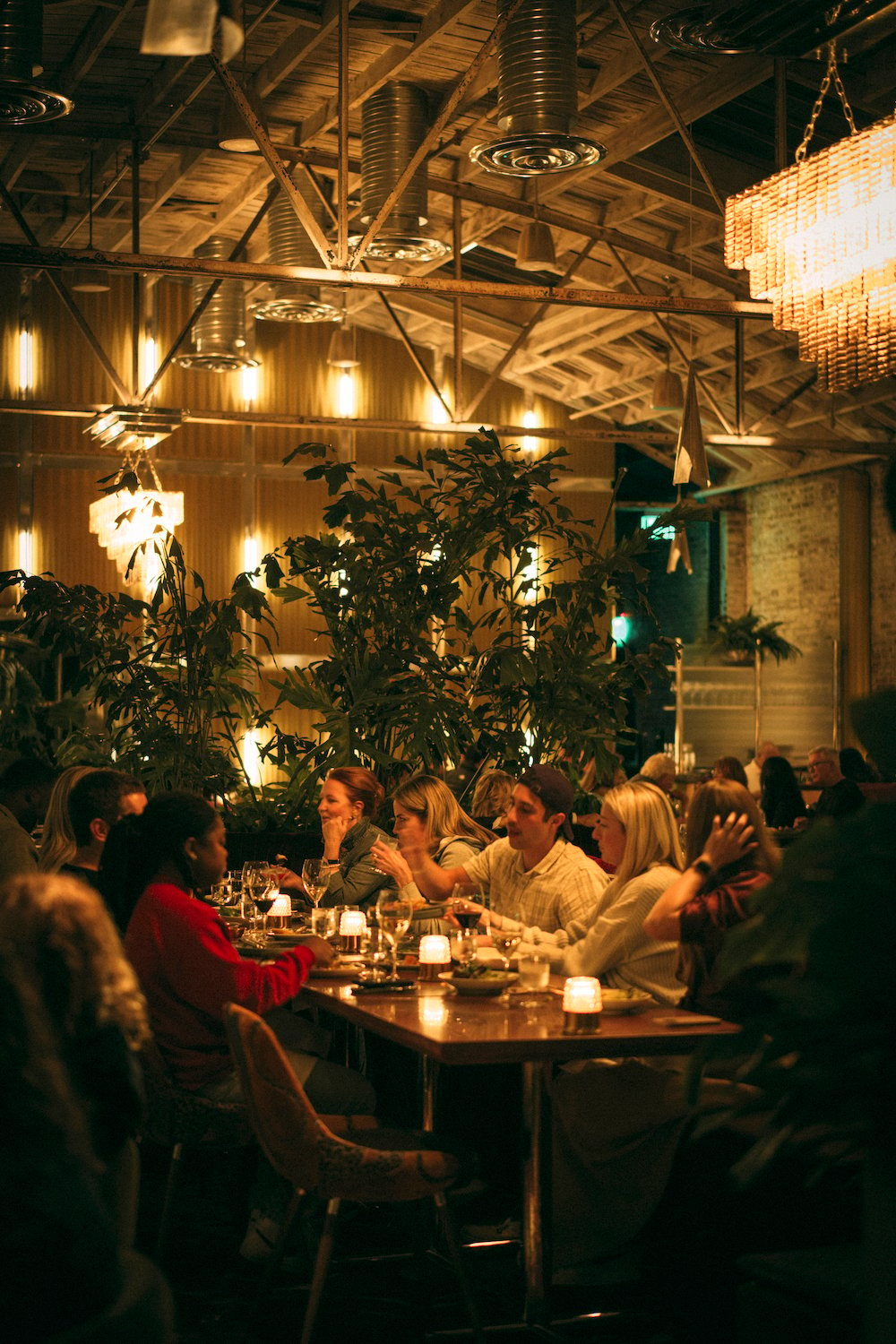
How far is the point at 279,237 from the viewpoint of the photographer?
11.1 m

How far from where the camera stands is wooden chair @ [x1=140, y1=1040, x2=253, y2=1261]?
12.9ft

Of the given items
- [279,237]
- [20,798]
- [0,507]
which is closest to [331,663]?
[20,798]

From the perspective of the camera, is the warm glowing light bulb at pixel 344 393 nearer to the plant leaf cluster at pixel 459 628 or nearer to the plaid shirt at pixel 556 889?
the plant leaf cluster at pixel 459 628

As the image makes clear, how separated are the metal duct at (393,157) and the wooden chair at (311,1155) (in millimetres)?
6679

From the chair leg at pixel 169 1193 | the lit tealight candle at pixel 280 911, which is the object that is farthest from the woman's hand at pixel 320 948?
the lit tealight candle at pixel 280 911

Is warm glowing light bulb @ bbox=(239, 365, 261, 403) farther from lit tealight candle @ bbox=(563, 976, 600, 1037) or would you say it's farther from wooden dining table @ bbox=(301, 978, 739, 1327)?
lit tealight candle @ bbox=(563, 976, 600, 1037)

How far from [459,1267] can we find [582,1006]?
620 millimetres

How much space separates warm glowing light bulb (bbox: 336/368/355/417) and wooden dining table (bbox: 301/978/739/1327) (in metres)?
12.4

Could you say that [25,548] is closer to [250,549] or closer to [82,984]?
[250,549]

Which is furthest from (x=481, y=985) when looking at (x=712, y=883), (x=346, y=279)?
(x=346, y=279)

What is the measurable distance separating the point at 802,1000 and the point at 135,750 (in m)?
6.46

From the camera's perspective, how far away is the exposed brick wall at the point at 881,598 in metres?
15.0

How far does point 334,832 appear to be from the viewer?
623 cm

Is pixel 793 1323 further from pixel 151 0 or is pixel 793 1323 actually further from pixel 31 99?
pixel 31 99
